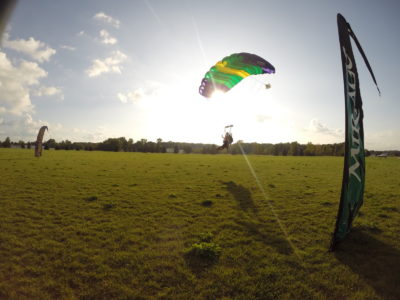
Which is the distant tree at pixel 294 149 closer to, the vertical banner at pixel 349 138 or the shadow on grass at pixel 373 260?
the shadow on grass at pixel 373 260

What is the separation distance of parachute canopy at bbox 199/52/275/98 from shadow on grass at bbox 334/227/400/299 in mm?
13499

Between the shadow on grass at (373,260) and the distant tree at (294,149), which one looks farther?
the distant tree at (294,149)

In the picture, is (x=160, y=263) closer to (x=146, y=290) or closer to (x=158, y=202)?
(x=146, y=290)

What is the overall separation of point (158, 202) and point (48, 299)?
7.61 metres

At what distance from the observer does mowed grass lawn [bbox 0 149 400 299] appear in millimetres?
5891

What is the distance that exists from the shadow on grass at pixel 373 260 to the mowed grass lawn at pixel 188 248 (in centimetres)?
3

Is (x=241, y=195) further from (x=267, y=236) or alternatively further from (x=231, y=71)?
(x=231, y=71)

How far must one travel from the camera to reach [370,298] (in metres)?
5.66

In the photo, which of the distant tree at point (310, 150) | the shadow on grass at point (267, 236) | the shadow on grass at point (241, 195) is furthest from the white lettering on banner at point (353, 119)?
the distant tree at point (310, 150)

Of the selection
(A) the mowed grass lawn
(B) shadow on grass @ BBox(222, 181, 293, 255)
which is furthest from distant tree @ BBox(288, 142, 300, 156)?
(B) shadow on grass @ BBox(222, 181, 293, 255)

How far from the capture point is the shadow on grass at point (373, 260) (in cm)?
605

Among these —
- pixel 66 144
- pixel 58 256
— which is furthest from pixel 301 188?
pixel 66 144

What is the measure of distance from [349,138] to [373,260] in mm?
3748

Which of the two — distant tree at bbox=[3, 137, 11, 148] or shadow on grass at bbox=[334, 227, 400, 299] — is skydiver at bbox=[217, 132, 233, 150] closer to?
shadow on grass at bbox=[334, 227, 400, 299]
